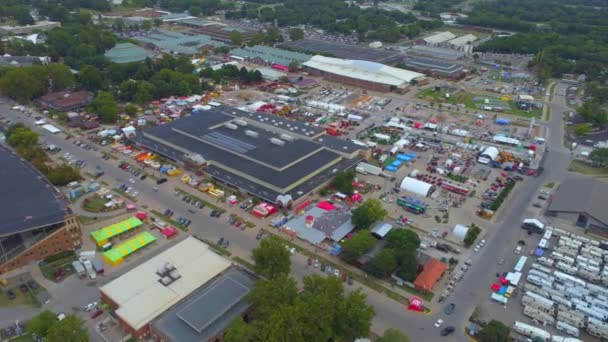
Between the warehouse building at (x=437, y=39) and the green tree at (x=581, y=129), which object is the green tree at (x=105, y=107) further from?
the warehouse building at (x=437, y=39)

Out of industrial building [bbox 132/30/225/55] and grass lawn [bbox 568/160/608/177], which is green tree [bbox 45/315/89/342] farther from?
industrial building [bbox 132/30/225/55]

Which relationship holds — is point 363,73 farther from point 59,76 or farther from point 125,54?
point 59,76

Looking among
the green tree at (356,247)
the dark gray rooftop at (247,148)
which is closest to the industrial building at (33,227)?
the dark gray rooftop at (247,148)

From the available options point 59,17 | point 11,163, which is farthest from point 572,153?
point 59,17

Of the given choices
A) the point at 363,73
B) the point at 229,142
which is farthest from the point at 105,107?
the point at 363,73

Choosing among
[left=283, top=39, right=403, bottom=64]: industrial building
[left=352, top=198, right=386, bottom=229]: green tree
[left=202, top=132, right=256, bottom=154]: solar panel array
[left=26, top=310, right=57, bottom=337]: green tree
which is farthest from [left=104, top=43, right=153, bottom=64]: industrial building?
[left=26, top=310, right=57, bottom=337]: green tree

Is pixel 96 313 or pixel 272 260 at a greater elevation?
pixel 272 260
